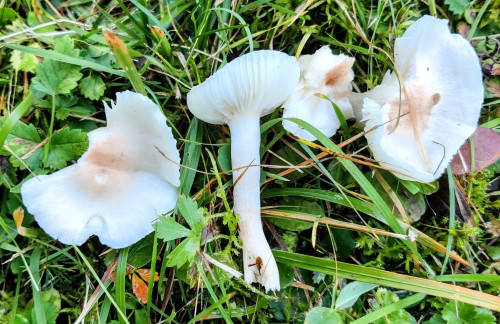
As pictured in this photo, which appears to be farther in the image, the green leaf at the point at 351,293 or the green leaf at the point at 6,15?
the green leaf at the point at 6,15

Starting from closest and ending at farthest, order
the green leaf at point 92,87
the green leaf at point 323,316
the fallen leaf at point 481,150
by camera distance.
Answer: the green leaf at point 323,316 < the green leaf at point 92,87 < the fallen leaf at point 481,150

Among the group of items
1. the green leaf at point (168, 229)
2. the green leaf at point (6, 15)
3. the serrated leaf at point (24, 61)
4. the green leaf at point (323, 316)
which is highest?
the green leaf at point (6, 15)

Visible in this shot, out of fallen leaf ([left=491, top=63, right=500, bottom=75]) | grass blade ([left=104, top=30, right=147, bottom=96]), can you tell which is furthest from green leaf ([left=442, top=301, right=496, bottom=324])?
grass blade ([left=104, top=30, right=147, bottom=96])

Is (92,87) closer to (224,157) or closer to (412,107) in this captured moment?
(224,157)

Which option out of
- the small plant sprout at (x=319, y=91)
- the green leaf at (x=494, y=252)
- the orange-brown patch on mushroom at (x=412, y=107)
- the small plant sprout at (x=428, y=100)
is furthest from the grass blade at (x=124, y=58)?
the green leaf at (x=494, y=252)

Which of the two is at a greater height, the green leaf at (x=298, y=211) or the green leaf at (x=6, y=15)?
the green leaf at (x=6, y=15)

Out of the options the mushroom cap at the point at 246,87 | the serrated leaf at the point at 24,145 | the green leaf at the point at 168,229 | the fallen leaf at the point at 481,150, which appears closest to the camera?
the mushroom cap at the point at 246,87

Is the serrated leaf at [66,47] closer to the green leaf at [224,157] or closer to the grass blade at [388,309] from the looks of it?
the green leaf at [224,157]
